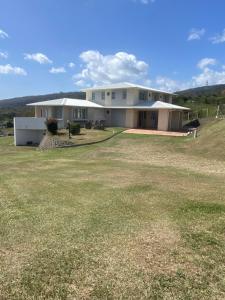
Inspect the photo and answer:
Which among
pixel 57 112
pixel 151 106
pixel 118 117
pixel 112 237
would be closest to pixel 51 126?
pixel 57 112

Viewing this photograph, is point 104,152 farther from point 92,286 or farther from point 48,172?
point 92,286

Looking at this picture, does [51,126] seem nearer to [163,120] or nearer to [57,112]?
[57,112]

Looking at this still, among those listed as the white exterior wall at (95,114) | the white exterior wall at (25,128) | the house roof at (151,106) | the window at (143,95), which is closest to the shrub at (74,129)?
the white exterior wall at (25,128)

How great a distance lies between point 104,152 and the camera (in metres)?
22.6

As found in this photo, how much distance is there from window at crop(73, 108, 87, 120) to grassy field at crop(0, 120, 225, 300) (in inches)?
1037

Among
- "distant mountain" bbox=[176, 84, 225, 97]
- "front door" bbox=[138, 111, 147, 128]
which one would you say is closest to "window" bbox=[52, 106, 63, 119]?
"front door" bbox=[138, 111, 147, 128]

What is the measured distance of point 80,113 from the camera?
3972cm

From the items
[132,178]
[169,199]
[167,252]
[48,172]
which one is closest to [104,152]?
[48,172]

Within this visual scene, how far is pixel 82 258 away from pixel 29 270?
0.96 meters

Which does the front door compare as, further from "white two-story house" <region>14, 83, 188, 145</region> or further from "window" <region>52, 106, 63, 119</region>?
"window" <region>52, 106, 63, 119</region>

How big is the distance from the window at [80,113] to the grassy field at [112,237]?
26338mm

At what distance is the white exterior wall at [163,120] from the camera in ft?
119

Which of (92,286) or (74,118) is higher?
(74,118)

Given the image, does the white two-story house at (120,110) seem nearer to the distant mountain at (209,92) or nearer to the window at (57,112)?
the window at (57,112)
